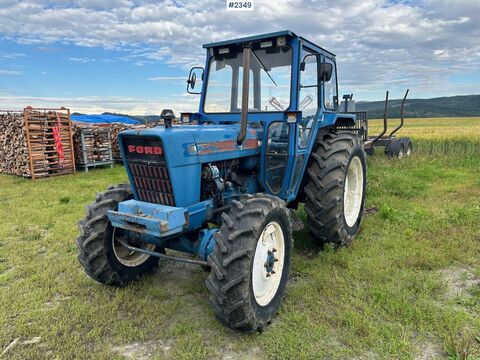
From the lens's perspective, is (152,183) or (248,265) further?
(152,183)

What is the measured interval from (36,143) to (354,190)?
995 cm

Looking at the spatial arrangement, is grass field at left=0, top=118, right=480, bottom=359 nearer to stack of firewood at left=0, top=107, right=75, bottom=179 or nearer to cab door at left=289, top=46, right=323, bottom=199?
cab door at left=289, top=46, right=323, bottom=199

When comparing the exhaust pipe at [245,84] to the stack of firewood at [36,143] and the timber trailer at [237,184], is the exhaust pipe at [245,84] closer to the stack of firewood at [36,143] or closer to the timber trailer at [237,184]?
the timber trailer at [237,184]

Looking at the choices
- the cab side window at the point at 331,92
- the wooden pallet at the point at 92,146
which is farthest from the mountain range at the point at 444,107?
the cab side window at the point at 331,92

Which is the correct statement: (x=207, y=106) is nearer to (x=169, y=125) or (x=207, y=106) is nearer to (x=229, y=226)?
(x=169, y=125)

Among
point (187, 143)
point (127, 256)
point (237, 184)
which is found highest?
point (187, 143)

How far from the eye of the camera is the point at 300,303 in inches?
134

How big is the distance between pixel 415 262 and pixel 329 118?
6.76 ft

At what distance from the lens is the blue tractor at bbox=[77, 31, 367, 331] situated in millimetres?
2943

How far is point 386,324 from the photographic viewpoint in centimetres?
302

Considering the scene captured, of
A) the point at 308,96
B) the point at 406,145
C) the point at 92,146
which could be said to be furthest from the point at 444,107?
the point at 308,96

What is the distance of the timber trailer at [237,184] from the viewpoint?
2.94m

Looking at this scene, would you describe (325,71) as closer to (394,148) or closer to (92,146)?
(394,148)

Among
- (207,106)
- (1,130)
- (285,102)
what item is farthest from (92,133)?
(285,102)
